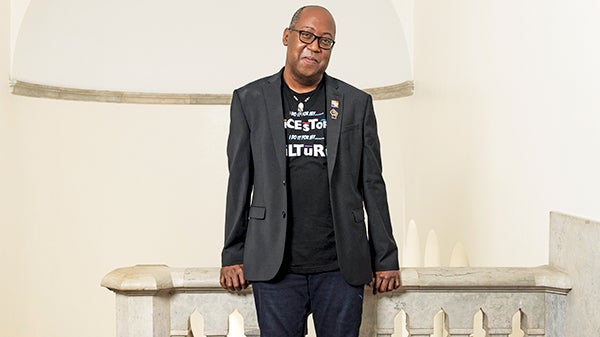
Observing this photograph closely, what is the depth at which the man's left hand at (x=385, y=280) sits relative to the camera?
366 centimetres

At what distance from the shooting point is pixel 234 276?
3648 mm

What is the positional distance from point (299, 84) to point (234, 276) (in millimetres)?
731

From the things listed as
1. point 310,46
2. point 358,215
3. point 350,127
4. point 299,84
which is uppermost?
point 310,46

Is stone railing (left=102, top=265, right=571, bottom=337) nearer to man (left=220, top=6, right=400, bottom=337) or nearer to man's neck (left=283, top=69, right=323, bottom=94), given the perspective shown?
man (left=220, top=6, right=400, bottom=337)

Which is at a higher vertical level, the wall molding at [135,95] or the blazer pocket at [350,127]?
the wall molding at [135,95]

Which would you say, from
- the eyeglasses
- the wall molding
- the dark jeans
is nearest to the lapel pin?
the eyeglasses

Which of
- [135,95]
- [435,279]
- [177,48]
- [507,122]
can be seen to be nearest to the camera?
[435,279]

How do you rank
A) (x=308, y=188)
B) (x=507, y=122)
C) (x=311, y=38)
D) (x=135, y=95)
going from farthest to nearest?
(x=135, y=95)
(x=507, y=122)
(x=308, y=188)
(x=311, y=38)

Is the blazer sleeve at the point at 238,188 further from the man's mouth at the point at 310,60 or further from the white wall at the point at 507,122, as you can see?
the white wall at the point at 507,122

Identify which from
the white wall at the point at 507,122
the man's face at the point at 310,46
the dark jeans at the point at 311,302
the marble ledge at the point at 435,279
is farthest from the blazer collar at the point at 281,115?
the white wall at the point at 507,122

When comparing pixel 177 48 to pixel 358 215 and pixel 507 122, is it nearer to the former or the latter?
pixel 507 122

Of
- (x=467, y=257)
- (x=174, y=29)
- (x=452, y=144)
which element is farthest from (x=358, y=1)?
(x=467, y=257)

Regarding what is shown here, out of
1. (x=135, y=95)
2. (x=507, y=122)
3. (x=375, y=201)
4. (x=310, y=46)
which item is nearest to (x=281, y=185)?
(x=375, y=201)

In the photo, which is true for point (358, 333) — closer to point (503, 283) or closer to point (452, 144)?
point (503, 283)
